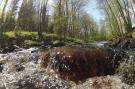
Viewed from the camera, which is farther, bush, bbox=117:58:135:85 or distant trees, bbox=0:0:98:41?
distant trees, bbox=0:0:98:41

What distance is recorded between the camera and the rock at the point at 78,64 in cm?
1049

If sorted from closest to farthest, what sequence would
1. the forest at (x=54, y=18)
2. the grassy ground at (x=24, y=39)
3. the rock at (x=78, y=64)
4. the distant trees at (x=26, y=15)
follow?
the rock at (x=78, y=64)
the grassy ground at (x=24, y=39)
the forest at (x=54, y=18)
the distant trees at (x=26, y=15)

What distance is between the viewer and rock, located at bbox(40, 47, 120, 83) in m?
10.5

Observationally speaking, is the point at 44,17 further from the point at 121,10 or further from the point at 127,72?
the point at 127,72

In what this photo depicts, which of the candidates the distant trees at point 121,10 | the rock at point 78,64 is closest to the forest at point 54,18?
the distant trees at point 121,10

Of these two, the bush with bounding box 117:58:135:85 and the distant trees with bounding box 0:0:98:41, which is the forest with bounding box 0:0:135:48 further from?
the bush with bounding box 117:58:135:85

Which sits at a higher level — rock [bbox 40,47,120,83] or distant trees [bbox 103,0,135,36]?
distant trees [bbox 103,0,135,36]

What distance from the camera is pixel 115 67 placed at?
11.4 meters

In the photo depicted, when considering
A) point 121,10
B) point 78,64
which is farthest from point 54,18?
point 78,64

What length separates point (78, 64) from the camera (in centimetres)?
1072

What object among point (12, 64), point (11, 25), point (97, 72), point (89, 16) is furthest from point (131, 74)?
point (89, 16)

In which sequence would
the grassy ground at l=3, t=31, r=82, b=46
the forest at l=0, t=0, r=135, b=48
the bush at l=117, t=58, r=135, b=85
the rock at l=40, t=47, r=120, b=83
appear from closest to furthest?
the bush at l=117, t=58, r=135, b=85 → the rock at l=40, t=47, r=120, b=83 → the grassy ground at l=3, t=31, r=82, b=46 → the forest at l=0, t=0, r=135, b=48

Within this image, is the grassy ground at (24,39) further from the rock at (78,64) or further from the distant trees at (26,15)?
the rock at (78,64)

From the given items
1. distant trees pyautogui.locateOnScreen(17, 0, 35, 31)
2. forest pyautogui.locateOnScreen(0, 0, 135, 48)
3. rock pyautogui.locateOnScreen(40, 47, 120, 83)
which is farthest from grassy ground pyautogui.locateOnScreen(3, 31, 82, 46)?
rock pyautogui.locateOnScreen(40, 47, 120, 83)
